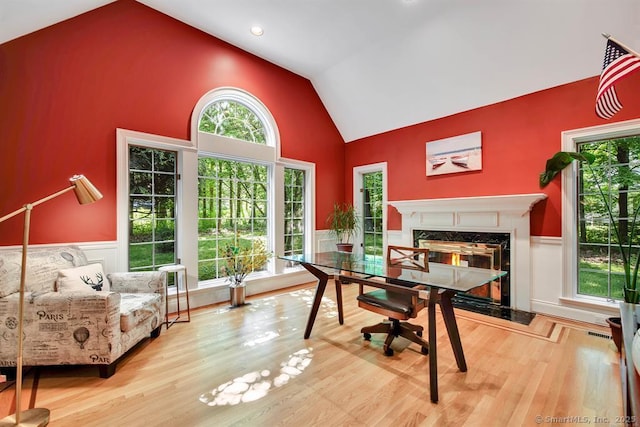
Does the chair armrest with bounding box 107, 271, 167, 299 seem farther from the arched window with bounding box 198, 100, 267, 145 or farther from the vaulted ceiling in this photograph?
the vaulted ceiling

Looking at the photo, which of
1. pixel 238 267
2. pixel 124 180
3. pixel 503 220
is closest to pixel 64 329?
pixel 124 180

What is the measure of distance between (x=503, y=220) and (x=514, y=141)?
3.41ft

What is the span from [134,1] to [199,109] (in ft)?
4.29

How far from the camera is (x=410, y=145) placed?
4.73m

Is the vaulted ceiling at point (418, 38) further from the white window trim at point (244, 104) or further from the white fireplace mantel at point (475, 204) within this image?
the white fireplace mantel at point (475, 204)

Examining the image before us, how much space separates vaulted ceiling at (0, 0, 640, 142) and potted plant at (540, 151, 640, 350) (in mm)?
978

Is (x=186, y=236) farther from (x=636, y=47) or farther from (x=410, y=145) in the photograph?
(x=636, y=47)

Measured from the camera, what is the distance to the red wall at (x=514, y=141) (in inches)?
125

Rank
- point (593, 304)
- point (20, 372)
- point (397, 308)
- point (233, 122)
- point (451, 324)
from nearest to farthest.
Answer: point (20, 372) → point (451, 324) → point (397, 308) → point (593, 304) → point (233, 122)

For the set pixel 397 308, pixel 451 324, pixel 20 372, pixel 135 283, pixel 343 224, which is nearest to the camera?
pixel 20 372

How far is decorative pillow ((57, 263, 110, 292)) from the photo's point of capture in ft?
7.70

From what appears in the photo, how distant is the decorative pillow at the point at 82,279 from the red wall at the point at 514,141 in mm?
4130

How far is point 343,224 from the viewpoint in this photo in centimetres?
518

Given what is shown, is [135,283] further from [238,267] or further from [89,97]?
[89,97]
